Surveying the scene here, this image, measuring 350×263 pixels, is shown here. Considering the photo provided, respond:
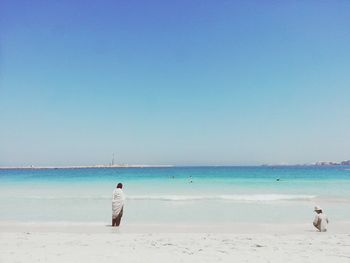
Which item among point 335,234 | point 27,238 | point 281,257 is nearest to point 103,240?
point 27,238

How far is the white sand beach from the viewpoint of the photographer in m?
7.25

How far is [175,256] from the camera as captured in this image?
7371 millimetres

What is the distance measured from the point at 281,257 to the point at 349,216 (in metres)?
9.38

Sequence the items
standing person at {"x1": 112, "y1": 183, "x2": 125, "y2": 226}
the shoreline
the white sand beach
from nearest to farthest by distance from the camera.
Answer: the white sand beach → the shoreline → standing person at {"x1": 112, "y1": 183, "x2": 125, "y2": 226}

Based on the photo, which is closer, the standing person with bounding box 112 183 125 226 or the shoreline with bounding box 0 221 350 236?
the shoreline with bounding box 0 221 350 236

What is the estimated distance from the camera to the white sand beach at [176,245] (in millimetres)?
7246

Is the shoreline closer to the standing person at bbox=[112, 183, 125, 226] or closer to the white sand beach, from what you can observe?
the white sand beach

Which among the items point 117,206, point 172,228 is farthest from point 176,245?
point 117,206

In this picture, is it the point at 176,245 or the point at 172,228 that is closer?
the point at 176,245

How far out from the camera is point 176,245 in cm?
848

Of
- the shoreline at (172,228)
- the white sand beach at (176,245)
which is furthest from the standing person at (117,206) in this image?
the white sand beach at (176,245)

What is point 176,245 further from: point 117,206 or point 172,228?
point 117,206

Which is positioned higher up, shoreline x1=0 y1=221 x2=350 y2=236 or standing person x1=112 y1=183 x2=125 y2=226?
standing person x1=112 y1=183 x2=125 y2=226

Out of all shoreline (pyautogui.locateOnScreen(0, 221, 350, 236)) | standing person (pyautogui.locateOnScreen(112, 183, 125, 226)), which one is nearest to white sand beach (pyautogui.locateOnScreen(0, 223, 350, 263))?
shoreline (pyautogui.locateOnScreen(0, 221, 350, 236))
